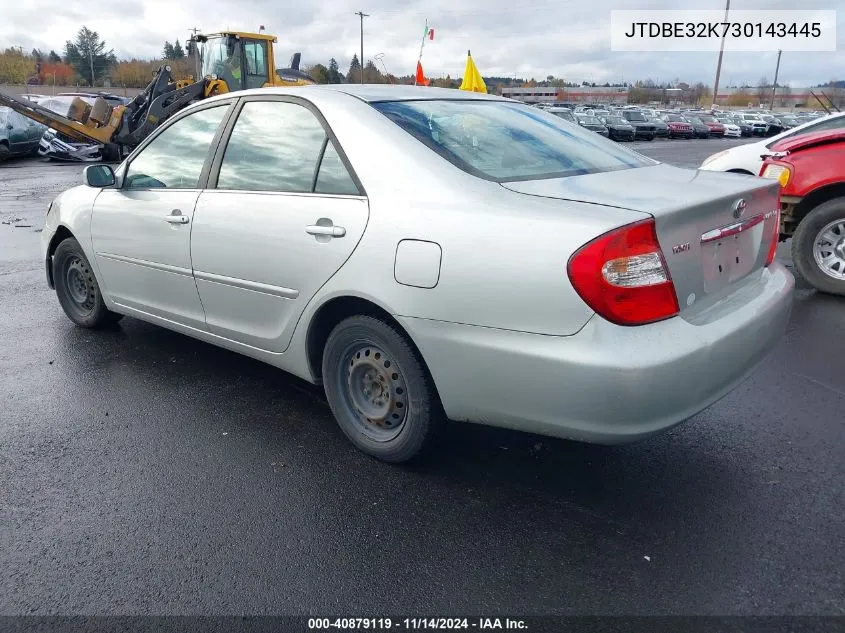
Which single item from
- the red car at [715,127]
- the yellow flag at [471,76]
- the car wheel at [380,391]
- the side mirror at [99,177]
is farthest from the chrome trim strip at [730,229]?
the red car at [715,127]

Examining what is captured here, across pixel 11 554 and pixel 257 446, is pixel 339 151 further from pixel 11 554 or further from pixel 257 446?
pixel 11 554

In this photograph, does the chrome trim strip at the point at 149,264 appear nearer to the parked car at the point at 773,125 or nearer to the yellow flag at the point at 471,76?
the yellow flag at the point at 471,76

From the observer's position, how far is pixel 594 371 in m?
2.44

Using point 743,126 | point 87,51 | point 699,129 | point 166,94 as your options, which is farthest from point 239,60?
point 87,51

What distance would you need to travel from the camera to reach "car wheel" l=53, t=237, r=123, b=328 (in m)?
4.96

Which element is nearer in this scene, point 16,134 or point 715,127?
point 16,134

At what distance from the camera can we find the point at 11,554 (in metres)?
2.63

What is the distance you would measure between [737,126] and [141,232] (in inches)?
1830

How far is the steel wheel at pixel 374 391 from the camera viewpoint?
10.2 ft

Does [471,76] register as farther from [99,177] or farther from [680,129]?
[680,129]

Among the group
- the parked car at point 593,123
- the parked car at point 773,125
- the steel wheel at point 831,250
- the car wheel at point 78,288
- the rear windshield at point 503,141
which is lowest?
the car wheel at point 78,288

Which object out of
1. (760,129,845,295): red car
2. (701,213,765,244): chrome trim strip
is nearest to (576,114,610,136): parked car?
(760,129,845,295): red car

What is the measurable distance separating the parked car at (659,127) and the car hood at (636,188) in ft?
126

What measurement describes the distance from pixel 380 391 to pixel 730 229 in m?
1.63
